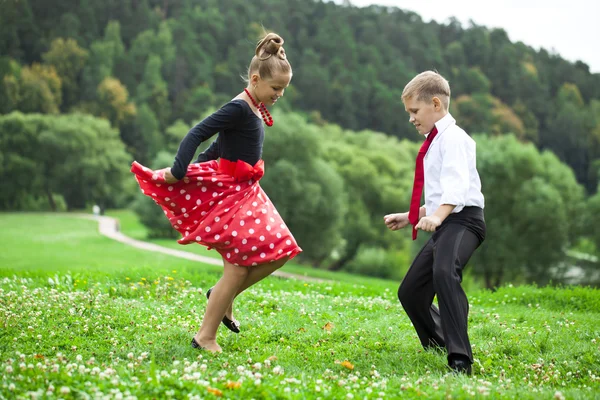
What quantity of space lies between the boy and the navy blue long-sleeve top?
153 cm

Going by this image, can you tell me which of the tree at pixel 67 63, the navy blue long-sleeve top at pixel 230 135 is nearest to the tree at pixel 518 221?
the navy blue long-sleeve top at pixel 230 135

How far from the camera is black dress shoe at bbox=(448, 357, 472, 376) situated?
5273mm

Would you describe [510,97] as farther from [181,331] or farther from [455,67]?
[181,331]

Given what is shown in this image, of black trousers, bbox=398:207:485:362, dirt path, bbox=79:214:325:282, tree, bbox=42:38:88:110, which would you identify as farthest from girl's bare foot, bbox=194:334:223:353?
tree, bbox=42:38:88:110

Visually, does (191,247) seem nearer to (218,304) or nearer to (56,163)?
(56,163)

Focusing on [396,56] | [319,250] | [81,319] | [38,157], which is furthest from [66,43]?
[81,319]

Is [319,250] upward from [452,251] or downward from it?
downward

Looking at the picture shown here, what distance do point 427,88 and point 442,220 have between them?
4.34ft

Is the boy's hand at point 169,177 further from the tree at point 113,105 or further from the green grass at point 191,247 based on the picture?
the tree at point 113,105

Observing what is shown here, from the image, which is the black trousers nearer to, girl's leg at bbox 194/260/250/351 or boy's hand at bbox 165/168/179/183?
girl's leg at bbox 194/260/250/351

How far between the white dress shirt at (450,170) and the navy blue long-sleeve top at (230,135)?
Answer: 1679 millimetres

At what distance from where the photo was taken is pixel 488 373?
5.49 m

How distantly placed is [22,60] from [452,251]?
93.5 meters

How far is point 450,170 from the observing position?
213 inches
